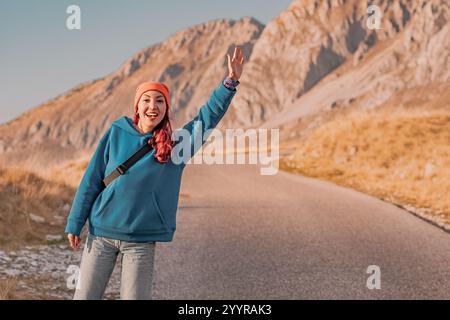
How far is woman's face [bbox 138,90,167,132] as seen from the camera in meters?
3.60

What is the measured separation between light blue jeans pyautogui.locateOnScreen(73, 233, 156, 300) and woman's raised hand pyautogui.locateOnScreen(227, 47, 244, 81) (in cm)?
129

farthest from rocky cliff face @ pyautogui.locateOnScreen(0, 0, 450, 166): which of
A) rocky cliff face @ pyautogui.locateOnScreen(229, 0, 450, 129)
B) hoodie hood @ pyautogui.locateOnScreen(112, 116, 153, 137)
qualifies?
hoodie hood @ pyautogui.locateOnScreen(112, 116, 153, 137)

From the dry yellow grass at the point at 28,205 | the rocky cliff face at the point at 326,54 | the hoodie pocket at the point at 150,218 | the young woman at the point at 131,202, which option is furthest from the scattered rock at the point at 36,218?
the rocky cliff face at the point at 326,54

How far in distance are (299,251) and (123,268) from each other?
5296 mm

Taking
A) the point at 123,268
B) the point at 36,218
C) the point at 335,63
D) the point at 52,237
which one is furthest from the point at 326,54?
the point at 123,268

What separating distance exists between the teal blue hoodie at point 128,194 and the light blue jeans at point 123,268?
6cm

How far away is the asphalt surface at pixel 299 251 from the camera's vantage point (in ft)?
21.7

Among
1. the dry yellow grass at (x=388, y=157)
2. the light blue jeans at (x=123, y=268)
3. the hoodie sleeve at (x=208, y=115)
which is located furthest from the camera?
the dry yellow grass at (x=388, y=157)

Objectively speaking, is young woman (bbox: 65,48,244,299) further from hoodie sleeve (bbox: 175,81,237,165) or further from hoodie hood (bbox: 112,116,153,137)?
hoodie sleeve (bbox: 175,81,237,165)

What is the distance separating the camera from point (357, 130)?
79.6ft

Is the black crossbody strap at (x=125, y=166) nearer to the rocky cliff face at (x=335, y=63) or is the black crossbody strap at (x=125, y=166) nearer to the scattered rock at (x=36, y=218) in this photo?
the scattered rock at (x=36, y=218)

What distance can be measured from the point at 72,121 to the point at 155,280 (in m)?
200

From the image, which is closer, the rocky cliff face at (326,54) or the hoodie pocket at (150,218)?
the hoodie pocket at (150,218)
